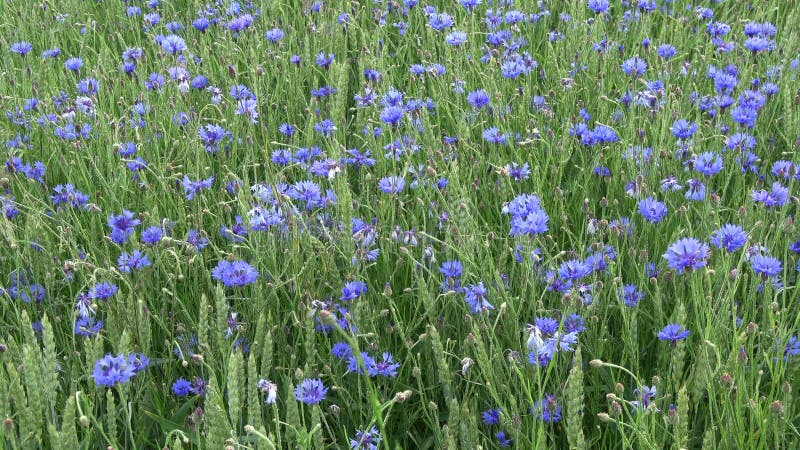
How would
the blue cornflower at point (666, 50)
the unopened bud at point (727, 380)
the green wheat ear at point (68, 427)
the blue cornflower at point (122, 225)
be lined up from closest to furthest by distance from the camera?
1. the green wheat ear at point (68, 427)
2. the unopened bud at point (727, 380)
3. the blue cornflower at point (122, 225)
4. the blue cornflower at point (666, 50)

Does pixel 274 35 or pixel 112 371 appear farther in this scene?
pixel 274 35

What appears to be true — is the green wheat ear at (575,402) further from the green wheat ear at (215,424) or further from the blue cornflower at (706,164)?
the blue cornflower at (706,164)

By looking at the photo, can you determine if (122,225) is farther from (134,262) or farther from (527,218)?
(527,218)

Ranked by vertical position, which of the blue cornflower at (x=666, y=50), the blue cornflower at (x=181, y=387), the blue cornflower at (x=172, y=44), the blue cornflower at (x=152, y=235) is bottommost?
the blue cornflower at (x=181, y=387)

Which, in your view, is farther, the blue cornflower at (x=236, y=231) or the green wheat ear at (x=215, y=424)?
the blue cornflower at (x=236, y=231)

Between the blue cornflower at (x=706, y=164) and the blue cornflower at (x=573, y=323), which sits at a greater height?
the blue cornflower at (x=706, y=164)

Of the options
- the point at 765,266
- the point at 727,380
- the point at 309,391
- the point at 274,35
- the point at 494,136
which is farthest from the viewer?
the point at 274,35

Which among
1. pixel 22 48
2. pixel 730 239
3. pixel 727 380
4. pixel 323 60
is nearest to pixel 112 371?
pixel 727 380

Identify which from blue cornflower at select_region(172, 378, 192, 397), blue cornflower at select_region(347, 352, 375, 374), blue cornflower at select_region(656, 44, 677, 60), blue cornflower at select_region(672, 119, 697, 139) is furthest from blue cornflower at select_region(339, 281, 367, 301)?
blue cornflower at select_region(656, 44, 677, 60)

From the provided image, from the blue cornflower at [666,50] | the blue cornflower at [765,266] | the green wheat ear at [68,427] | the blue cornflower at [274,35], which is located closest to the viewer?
the green wheat ear at [68,427]

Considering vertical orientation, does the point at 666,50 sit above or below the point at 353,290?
above

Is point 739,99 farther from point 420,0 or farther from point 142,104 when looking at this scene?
point 142,104

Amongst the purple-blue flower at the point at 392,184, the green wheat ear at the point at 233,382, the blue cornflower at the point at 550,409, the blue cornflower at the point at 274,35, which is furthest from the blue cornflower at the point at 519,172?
the blue cornflower at the point at 274,35

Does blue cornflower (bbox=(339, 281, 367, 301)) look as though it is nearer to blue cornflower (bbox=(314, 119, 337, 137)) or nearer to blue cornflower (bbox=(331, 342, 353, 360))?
blue cornflower (bbox=(331, 342, 353, 360))
